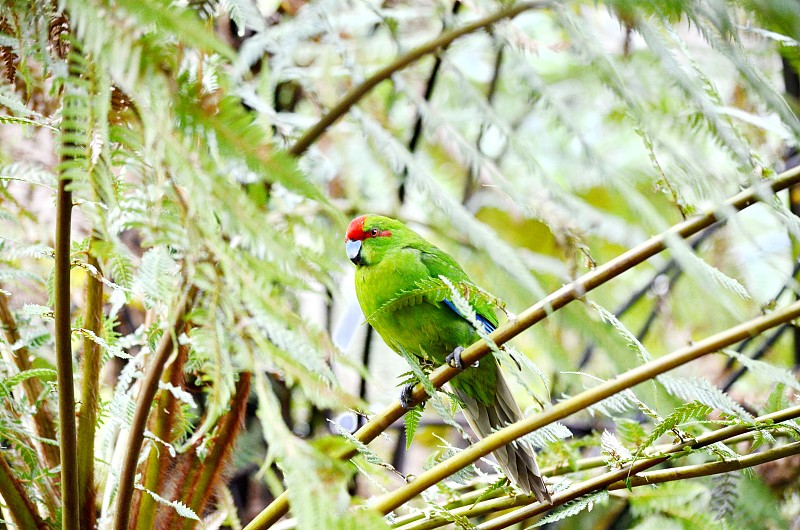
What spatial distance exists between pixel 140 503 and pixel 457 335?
0.67m

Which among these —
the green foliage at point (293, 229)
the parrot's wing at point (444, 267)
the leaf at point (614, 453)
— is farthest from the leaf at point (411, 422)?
the parrot's wing at point (444, 267)

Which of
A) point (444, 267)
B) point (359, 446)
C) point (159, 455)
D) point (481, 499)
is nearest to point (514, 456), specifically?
point (481, 499)

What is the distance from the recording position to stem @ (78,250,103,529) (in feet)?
2.72

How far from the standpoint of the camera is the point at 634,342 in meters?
0.77

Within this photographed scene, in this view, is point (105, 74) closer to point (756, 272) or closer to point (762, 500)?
point (762, 500)

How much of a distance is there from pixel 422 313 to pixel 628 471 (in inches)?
23.1

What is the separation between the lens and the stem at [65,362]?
619 millimetres

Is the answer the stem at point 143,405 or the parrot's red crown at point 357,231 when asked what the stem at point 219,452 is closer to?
the stem at point 143,405

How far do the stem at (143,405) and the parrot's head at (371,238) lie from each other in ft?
2.72

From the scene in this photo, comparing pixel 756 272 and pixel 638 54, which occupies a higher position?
pixel 638 54

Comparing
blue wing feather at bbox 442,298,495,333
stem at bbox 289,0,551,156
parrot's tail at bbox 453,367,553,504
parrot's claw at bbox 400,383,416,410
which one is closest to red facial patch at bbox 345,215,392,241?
blue wing feather at bbox 442,298,495,333

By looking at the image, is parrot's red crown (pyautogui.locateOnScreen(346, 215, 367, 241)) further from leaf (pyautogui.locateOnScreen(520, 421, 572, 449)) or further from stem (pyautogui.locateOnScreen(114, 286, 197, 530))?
stem (pyautogui.locateOnScreen(114, 286, 197, 530))

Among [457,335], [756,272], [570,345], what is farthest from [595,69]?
[756,272]

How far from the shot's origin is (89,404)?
829mm
